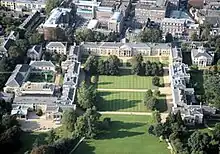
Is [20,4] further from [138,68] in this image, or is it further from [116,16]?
[138,68]

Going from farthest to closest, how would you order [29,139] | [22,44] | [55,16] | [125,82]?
[55,16], [22,44], [125,82], [29,139]

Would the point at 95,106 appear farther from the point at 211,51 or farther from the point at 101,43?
the point at 211,51

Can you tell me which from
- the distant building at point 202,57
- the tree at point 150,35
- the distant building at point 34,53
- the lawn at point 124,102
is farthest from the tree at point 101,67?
the distant building at point 202,57

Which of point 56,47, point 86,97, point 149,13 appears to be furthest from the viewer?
point 149,13

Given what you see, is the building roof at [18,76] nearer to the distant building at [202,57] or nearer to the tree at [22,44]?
the tree at [22,44]

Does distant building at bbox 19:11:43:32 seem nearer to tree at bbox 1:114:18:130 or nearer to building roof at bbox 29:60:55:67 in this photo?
building roof at bbox 29:60:55:67

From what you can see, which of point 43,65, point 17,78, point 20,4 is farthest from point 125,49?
point 20,4
